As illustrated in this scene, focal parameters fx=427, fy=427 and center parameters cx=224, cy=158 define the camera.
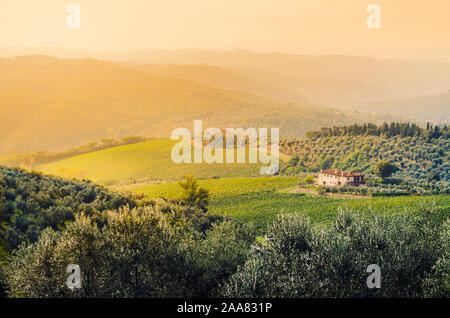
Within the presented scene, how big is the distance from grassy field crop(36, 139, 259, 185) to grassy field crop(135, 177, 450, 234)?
2.69m

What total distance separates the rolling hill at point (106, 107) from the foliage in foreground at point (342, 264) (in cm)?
4722

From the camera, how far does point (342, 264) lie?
11.8 m

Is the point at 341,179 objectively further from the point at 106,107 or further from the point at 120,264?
the point at 106,107

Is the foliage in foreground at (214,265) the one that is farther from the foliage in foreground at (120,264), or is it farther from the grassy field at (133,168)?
the grassy field at (133,168)

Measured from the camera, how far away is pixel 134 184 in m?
39.9

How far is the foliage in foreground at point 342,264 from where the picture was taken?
1123 cm

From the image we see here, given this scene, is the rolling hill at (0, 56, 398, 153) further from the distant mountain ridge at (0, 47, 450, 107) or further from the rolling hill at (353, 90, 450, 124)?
the rolling hill at (353, 90, 450, 124)

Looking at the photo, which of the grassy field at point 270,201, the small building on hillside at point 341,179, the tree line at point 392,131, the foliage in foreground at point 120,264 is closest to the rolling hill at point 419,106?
the tree line at point 392,131

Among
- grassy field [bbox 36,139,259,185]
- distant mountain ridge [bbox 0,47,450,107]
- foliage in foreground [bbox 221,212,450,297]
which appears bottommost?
grassy field [bbox 36,139,259,185]

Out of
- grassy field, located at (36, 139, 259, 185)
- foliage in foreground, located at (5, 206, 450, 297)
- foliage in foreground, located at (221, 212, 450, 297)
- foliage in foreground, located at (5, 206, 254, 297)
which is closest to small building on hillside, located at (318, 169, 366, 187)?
grassy field, located at (36, 139, 259, 185)

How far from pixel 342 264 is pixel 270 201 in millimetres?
22195

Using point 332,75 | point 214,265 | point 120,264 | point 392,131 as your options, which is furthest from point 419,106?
point 120,264

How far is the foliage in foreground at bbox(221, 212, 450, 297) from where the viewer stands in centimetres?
1123

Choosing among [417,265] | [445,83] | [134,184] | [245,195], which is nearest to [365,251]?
[417,265]
